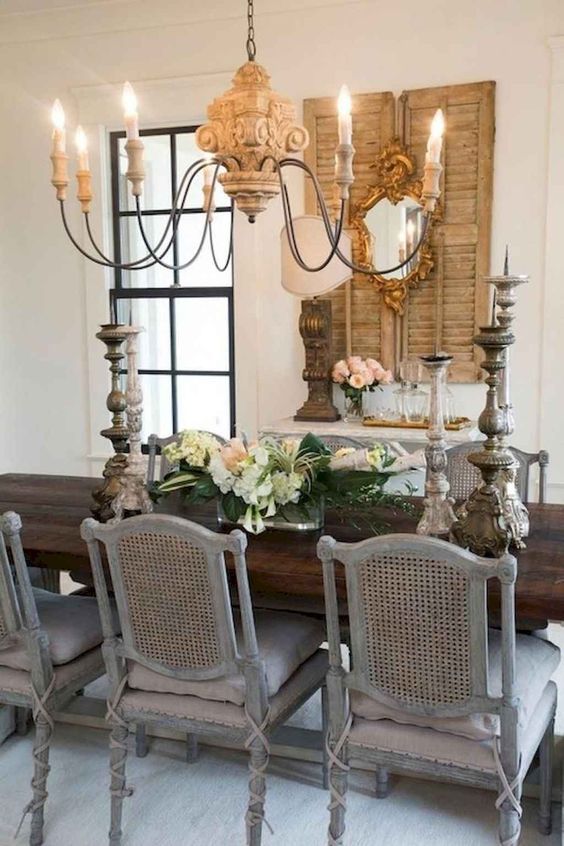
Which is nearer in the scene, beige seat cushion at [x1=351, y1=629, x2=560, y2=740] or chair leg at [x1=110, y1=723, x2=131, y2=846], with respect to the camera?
beige seat cushion at [x1=351, y1=629, x2=560, y2=740]

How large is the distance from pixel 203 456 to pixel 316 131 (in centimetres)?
253

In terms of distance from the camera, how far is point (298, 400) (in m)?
4.89

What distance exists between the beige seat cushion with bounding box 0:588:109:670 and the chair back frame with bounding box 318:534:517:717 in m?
0.84

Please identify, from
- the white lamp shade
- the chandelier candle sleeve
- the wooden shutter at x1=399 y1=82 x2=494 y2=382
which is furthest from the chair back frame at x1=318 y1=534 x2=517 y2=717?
the wooden shutter at x1=399 y1=82 x2=494 y2=382

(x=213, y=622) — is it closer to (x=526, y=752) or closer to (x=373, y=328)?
(x=526, y=752)

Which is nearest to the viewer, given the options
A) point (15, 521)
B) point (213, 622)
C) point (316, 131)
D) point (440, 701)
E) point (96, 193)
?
point (440, 701)

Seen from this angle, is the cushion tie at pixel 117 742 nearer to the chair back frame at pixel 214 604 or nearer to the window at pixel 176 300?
the chair back frame at pixel 214 604

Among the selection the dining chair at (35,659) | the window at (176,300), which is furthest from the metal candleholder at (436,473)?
the window at (176,300)

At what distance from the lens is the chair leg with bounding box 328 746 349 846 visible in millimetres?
2121

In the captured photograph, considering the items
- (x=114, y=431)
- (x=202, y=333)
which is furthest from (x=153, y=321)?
(x=114, y=431)

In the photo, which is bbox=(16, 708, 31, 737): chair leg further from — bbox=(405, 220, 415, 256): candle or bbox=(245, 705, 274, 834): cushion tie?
bbox=(405, 220, 415, 256): candle

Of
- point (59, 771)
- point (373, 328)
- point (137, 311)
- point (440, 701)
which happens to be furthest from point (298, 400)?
point (440, 701)

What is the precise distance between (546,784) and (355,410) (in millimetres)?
2498

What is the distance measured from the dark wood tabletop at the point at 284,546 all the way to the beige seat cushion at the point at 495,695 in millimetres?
164
